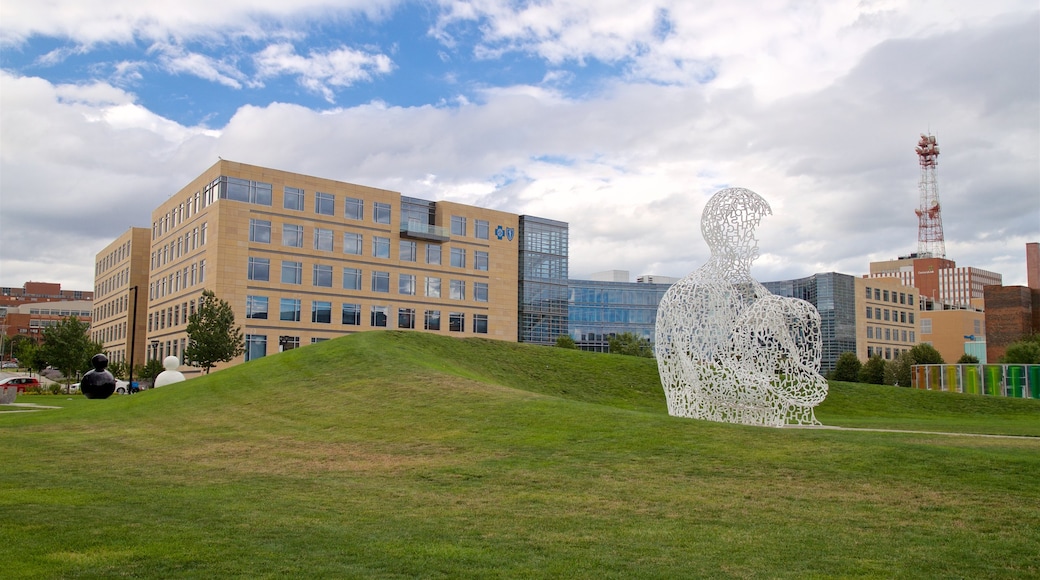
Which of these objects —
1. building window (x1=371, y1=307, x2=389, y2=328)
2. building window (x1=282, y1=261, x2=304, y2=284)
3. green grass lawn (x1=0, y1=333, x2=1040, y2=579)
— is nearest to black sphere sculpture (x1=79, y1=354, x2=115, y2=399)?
green grass lawn (x1=0, y1=333, x2=1040, y2=579)

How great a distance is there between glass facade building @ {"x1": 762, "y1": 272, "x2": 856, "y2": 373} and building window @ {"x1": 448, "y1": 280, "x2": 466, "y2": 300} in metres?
39.2

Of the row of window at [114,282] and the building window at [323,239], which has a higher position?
the building window at [323,239]

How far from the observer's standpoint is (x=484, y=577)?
7188mm

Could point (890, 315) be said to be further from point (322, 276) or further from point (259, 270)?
point (259, 270)

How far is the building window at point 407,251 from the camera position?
227 ft

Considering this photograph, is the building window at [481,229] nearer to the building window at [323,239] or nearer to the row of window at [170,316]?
the building window at [323,239]

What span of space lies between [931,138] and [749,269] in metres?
102

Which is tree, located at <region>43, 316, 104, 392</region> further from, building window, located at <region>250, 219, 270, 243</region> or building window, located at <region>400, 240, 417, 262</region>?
building window, located at <region>400, 240, 417, 262</region>

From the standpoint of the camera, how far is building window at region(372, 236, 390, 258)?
6769 cm

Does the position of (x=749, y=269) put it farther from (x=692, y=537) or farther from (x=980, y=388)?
(x=980, y=388)

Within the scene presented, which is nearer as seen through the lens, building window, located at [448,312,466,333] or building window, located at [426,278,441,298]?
building window, located at [426,278,441,298]

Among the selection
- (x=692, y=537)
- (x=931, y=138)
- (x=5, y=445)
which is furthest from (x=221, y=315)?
(x=931, y=138)

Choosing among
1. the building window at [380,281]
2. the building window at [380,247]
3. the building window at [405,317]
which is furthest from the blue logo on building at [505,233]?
the building window at [380,281]

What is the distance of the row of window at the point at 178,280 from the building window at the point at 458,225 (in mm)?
21304
